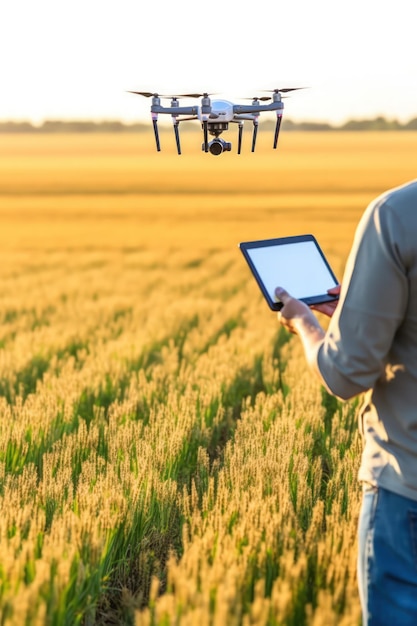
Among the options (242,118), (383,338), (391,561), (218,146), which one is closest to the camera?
(383,338)

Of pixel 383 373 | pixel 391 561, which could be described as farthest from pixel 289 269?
pixel 391 561

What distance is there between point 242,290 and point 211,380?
24.2 ft

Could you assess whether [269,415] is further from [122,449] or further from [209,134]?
[209,134]

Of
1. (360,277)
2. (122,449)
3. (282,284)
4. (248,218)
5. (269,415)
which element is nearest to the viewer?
(360,277)

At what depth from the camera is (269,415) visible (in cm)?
546

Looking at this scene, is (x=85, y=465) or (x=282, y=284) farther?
(x=85, y=465)

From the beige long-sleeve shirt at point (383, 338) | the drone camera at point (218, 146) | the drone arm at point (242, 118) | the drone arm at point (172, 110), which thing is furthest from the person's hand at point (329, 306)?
the drone arm at point (172, 110)

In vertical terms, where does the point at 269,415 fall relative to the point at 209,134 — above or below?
below

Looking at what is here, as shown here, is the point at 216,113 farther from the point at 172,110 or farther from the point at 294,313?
the point at 294,313

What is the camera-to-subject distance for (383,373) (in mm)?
2275

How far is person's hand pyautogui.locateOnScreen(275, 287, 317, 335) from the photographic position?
2.43 meters

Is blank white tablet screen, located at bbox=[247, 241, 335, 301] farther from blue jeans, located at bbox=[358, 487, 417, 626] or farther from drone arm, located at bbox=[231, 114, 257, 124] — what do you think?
blue jeans, located at bbox=[358, 487, 417, 626]

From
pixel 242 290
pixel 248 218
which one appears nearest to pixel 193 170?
pixel 248 218

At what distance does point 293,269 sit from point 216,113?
0.52m
